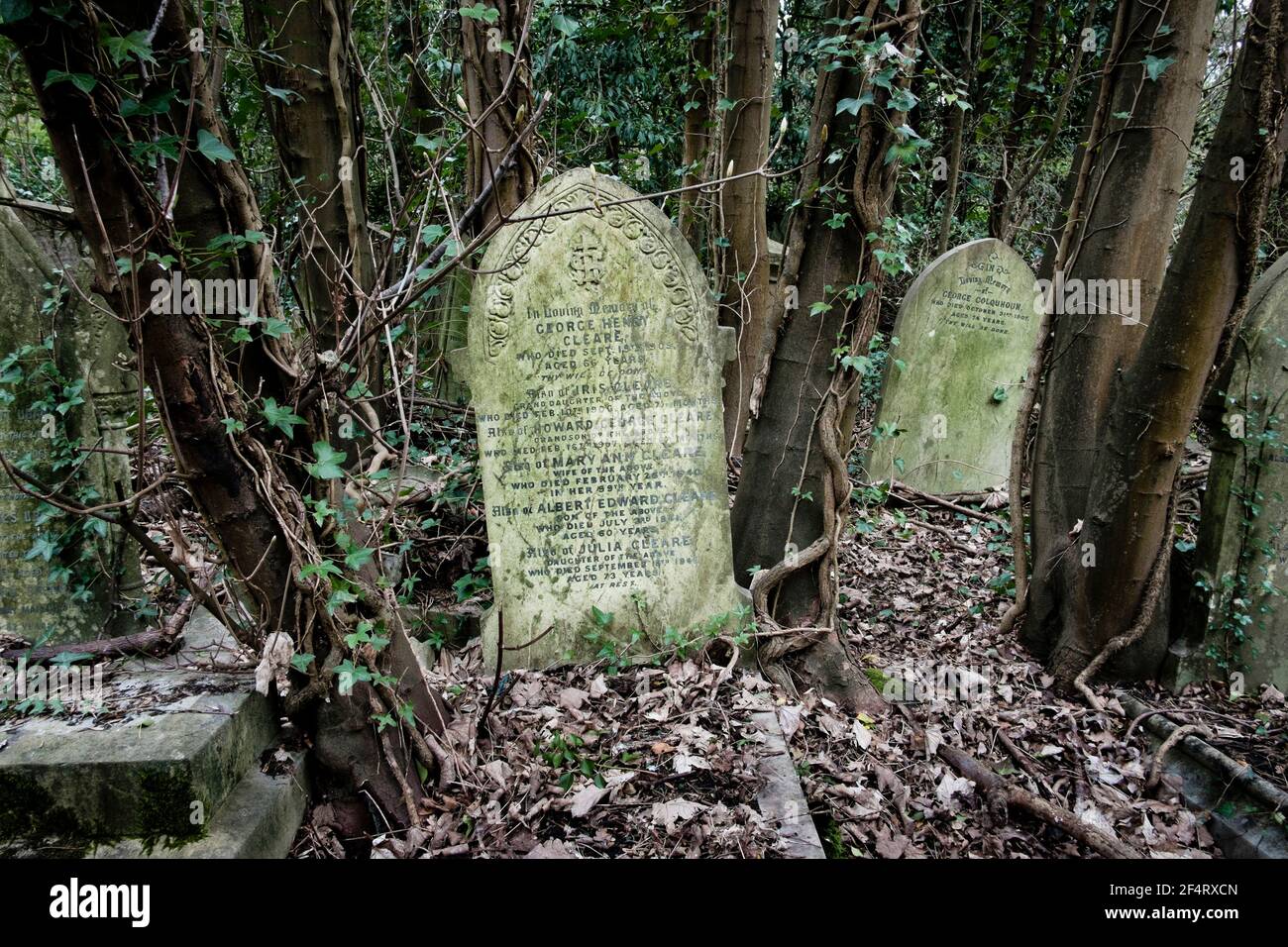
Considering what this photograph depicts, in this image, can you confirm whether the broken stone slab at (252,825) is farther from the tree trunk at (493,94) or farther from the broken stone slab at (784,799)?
the tree trunk at (493,94)

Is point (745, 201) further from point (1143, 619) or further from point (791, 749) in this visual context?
point (791, 749)

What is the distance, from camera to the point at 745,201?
5.82 metres

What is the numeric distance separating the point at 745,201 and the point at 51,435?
4.51 meters

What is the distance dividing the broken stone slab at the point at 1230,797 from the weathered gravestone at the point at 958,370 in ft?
10.8

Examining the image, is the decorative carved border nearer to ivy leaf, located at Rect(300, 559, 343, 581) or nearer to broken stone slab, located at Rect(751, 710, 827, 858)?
ivy leaf, located at Rect(300, 559, 343, 581)

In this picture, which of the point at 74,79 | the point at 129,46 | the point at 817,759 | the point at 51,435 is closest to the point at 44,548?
the point at 51,435

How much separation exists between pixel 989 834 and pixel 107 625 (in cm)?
391

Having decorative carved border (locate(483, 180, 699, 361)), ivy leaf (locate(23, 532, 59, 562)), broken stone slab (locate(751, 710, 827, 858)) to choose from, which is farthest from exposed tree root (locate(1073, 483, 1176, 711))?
ivy leaf (locate(23, 532, 59, 562))

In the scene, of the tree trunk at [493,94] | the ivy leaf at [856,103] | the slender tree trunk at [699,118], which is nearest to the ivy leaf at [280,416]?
the tree trunk at [493,94]
